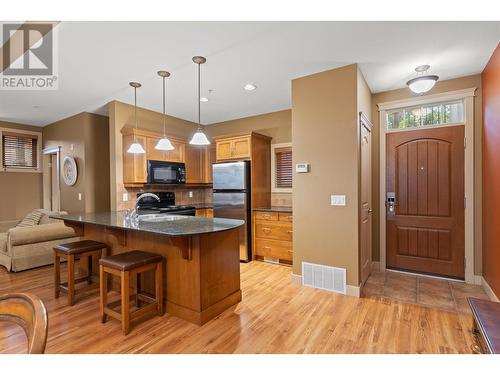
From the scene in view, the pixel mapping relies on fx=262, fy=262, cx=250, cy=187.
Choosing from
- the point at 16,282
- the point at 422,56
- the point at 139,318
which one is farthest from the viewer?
the point at 16,282

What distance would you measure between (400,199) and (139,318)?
143 inches

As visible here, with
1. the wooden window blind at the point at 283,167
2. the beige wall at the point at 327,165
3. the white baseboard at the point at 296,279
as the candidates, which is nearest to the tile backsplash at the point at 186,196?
the wooden window blind at the point at 283,167

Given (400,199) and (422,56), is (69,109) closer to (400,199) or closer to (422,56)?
(422,56)

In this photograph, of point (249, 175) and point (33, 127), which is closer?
point (249, 175)

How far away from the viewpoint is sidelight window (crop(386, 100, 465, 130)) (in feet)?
11.2

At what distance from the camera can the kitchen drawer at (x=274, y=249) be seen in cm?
406

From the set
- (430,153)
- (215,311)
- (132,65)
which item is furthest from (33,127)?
(430,153)

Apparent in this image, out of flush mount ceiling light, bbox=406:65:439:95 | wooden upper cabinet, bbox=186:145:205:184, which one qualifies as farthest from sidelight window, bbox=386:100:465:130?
wooden upper cabinet, bbox=186:145:205:184

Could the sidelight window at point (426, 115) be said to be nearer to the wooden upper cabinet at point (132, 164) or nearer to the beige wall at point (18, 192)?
the wooden upper cabinet at point (132, 164)

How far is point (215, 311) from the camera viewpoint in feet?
8.30

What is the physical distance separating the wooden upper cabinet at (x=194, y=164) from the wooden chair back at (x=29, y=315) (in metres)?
4.24

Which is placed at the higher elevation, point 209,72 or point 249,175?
point 209,72
